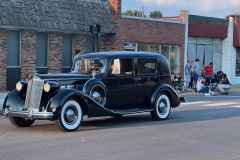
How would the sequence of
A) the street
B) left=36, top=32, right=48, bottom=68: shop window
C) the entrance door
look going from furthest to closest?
left=36, top=32, right=48, bottom=68: shop window < the entrance door < the street

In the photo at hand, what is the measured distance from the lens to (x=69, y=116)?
11.7 metres

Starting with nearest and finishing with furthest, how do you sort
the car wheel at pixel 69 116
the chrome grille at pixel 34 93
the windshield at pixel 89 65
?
the car wheel at pixel 69 116 → the chrome grille at pixel 34 93 → the windshield at pixel 89 65

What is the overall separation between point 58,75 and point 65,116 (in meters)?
1.23

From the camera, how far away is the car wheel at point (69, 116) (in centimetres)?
1159

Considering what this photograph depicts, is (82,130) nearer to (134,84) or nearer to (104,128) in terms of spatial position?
(104,128)

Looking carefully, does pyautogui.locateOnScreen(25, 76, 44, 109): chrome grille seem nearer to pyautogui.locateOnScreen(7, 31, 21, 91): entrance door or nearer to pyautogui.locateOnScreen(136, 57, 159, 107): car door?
pyautogui.locateOnScreen(136, 57, 159, 107): car door

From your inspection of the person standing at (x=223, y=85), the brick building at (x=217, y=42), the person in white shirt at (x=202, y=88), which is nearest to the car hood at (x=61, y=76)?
the person in white shirt at (x=202, y=88)

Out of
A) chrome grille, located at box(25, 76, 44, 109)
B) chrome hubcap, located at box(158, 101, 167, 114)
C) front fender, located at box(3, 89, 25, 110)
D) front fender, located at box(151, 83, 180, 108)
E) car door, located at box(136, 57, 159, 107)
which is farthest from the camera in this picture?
chrome hubcap, located at box(158, 101, 167, 114)

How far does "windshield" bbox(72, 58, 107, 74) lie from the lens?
1332 centimetres

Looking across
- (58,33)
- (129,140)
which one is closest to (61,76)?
(129,140)

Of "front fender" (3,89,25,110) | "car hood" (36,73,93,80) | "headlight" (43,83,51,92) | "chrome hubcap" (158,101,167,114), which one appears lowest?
"chrome hubcap" (158,101,167,114)

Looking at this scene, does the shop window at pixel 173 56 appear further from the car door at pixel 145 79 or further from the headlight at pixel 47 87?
the headlight at pixel 47 87

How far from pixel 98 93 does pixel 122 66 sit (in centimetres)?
133

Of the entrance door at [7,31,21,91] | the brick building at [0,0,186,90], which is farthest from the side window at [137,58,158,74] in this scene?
the entrance door at [7,31,21,91]
